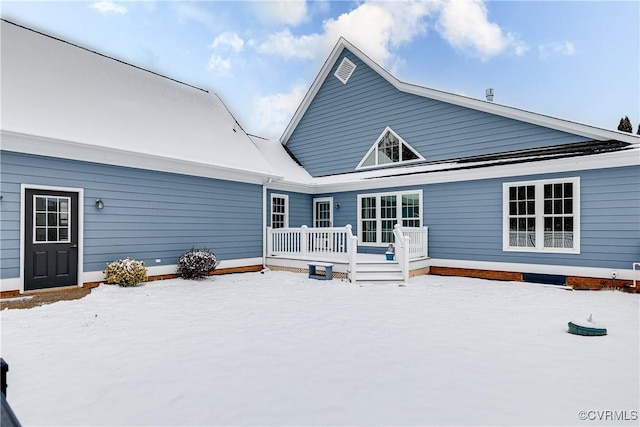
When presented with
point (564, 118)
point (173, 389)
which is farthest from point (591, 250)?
point (173, 389)

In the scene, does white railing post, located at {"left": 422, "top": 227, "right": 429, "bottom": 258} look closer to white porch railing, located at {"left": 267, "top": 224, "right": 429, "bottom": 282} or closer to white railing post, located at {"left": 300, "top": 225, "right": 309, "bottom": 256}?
white porch railing, located at {"left": 267, "top": 224, "right": 429, "bottom": 282}

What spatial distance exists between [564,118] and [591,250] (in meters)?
3.62

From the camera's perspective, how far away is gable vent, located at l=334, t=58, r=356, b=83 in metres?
13.9

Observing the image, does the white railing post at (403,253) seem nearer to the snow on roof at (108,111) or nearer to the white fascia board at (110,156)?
the snow on roof at (108,111)

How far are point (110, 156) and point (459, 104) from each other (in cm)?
1018

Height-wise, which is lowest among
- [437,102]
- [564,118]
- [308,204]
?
[308,204]

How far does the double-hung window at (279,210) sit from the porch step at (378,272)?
13.7 ft

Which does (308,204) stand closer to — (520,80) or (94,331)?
(94,331)

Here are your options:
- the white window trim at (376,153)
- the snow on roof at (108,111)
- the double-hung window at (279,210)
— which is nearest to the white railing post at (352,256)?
the snow on roof at (108,111)

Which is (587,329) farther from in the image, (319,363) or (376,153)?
(376,153)

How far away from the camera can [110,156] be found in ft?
27.7

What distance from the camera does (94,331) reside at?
4988mm

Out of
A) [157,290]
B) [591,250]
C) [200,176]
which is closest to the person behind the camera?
[157,290]

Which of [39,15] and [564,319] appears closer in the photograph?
[564,319]
